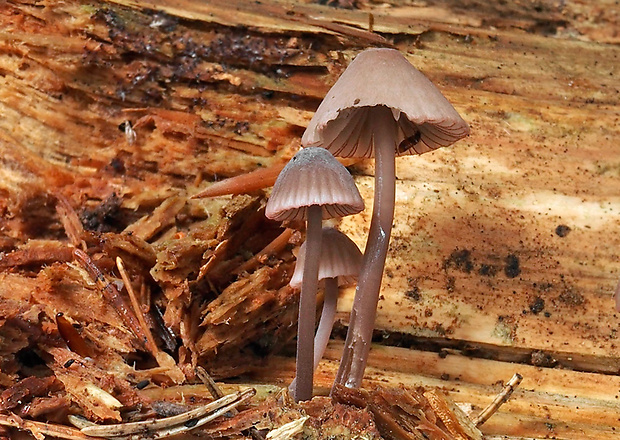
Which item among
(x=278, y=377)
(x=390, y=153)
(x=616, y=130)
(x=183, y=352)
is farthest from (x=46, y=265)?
(x=616, y=130)

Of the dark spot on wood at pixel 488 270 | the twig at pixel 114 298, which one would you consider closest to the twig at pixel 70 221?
the twig at pixel 114 298

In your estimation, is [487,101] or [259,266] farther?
[487,101]

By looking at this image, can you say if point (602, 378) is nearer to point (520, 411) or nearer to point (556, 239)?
point (520, 411)

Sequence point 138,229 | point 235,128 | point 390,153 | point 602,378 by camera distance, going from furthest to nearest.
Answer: point 235,128 < point 138,229 < point 602,378 < point 390,153

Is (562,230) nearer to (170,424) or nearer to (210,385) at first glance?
(210,385)

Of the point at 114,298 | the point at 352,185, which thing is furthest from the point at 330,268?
the point at 114,298

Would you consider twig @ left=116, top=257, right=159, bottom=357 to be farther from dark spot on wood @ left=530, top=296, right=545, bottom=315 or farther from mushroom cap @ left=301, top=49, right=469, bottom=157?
dark spot on wood @ left=530, top=296, right=545, bottom=315

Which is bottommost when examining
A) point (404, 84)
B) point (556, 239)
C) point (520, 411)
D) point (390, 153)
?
point (520, 411)

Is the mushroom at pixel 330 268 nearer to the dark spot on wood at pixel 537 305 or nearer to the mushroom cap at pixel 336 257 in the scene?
the mushroom cap at pixel 336 257
